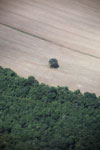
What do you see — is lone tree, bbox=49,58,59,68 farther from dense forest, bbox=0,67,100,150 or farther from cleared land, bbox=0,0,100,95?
dense forest, bbox=0,67,100,150

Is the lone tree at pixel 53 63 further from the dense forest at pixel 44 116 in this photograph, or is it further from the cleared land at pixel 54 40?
the dense forest at pixel 44 116

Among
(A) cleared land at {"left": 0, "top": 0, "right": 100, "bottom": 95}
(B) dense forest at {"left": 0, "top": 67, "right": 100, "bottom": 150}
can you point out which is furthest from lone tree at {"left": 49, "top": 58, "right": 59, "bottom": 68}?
(B) dense forest at {"left": 0, "top": 67, "right": 100, "bottom": 150}

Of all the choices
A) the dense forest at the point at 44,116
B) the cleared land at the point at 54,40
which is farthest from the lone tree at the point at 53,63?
the dense forest at the point at 44,116

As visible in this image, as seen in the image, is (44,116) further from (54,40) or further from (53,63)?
(54,40)

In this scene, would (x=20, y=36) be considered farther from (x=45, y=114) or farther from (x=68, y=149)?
(x=68, y=149)

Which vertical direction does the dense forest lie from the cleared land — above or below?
below
